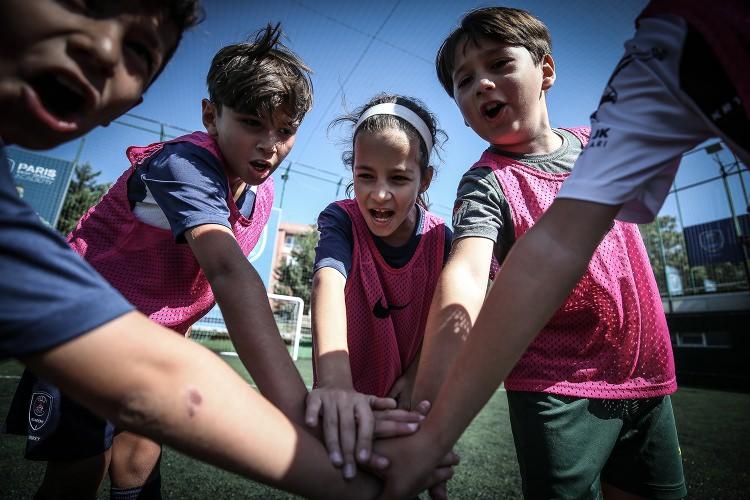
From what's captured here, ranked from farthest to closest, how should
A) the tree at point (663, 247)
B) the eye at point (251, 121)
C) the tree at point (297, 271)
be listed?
the tree at point (297, 271) → the tree at point (663, 247) → the eye at point (251, 121)

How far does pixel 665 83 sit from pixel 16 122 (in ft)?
3.46

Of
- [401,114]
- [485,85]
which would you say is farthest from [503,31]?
[401,114]

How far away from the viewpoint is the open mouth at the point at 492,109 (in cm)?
135

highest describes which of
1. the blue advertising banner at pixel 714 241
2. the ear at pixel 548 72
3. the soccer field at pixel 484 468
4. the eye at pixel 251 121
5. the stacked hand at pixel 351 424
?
the blue advertising banner at pixel 714 241

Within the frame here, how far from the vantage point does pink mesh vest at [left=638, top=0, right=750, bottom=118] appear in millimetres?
589

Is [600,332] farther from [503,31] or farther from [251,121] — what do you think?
[251,121]

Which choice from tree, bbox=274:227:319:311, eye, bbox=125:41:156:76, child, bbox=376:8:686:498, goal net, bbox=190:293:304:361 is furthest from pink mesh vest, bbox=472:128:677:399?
tree, bbox=274:227:319:311

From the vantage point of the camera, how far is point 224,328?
9.20m

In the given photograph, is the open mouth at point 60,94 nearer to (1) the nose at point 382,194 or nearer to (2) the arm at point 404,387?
(1) the nose at point 382,194

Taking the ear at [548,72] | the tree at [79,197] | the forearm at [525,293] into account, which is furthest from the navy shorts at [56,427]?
the tree at [79,197]

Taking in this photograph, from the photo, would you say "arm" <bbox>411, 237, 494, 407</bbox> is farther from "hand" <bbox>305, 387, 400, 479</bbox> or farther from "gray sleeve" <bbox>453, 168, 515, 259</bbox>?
"hand" <bbox>305, 387, 400, 479</bbox>

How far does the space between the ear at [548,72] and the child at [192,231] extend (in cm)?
95

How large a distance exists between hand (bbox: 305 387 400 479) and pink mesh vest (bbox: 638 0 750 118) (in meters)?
0.86

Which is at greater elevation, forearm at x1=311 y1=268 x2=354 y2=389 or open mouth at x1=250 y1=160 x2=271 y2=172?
open mouth at x1=250 y1=160 x2=271 y2=172
